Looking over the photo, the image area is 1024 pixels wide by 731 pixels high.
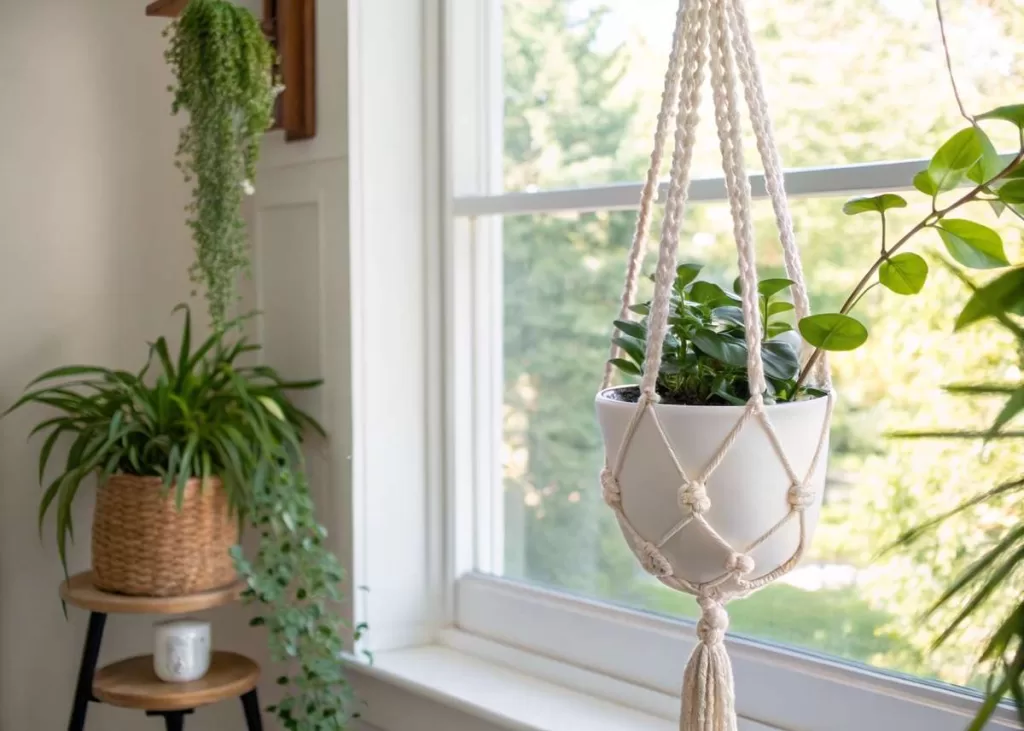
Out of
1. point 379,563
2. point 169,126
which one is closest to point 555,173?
point 379,563

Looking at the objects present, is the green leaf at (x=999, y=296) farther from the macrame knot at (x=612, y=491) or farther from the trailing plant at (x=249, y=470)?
the trailing plant at (x=249, y=470)

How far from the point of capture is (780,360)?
1.03 metres

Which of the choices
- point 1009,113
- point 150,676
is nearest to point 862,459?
point 1009,113

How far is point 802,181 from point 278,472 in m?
0.94

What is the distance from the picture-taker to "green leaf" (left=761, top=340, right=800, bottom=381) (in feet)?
3.35

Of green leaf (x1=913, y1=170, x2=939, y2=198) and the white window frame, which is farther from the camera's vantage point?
the white window frame

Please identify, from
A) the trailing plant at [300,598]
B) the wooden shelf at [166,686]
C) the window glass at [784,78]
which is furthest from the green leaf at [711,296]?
the wooden shelf at [166,686]

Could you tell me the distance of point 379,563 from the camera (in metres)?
1.95

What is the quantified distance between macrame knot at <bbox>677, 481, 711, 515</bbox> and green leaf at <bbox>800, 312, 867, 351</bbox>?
0.55 ft

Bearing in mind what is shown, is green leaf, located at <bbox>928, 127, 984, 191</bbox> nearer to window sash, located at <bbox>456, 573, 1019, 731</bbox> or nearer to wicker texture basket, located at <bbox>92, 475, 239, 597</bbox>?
window sash, located at <bbox>456, 573, 1019, 731</bbox>

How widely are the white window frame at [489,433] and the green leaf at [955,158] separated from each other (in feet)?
1.74

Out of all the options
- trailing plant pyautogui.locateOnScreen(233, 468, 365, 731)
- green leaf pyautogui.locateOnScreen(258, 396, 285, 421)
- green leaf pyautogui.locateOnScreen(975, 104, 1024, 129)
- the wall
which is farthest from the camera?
the wall

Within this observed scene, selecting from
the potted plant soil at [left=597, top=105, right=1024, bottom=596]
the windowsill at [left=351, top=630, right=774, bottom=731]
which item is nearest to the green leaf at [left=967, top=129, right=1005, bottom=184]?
the potted plant soil at [left=597, top=105, right=1024, bottom=596]

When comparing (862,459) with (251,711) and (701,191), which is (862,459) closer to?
(701,191)
